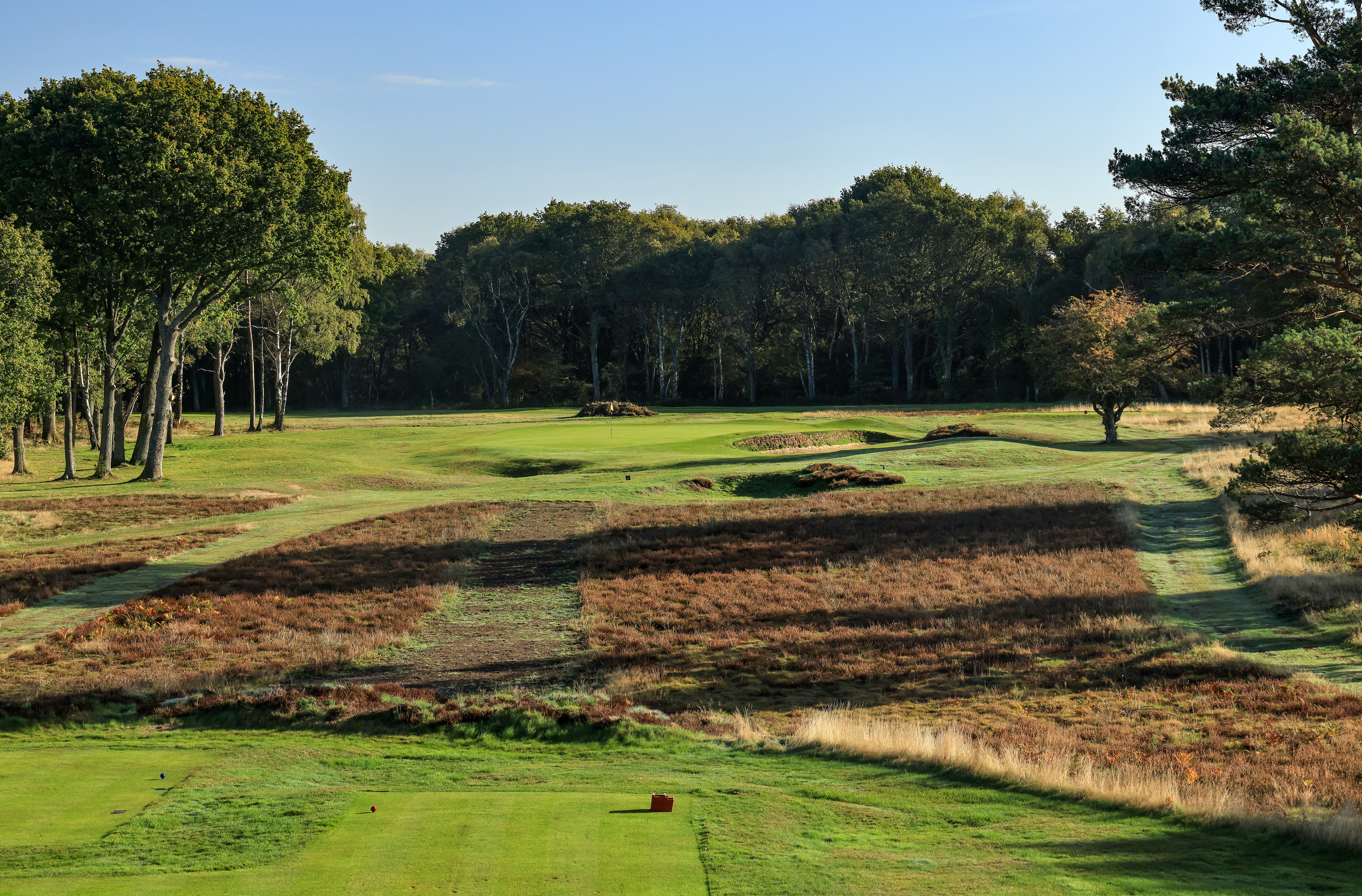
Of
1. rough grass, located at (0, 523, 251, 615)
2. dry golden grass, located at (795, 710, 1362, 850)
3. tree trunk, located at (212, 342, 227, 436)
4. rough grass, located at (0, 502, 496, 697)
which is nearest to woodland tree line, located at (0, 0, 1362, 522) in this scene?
tree trunk, located at (212, 342, 227, 436)

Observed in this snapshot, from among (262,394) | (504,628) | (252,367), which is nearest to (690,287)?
(262,394)

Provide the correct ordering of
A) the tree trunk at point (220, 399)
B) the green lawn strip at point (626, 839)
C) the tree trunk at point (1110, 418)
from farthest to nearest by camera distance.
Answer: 1. the tree trunk at point (220, 399)
2. the tree trunk at point (1110, 418)
3. the green lawn strip at point (626, 839)

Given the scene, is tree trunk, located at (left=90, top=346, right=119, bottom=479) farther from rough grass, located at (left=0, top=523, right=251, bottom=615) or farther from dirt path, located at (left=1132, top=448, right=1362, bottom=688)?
dirt path, located at (left=1132, top=448, right=1362, bottom=688)

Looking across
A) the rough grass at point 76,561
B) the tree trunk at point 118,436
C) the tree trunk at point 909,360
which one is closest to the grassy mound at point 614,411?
the tree trunk at point 909,360

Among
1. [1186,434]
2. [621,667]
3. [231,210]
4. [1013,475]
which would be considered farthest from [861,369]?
[621,667]

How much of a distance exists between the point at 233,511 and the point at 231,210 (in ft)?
41.0

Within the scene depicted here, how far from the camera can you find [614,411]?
71.7 metres

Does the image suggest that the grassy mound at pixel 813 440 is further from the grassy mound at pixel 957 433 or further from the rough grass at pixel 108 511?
the rough grass at pixel 108 511

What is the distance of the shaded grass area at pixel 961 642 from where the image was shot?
1374 centimetres

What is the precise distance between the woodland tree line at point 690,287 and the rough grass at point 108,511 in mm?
6765

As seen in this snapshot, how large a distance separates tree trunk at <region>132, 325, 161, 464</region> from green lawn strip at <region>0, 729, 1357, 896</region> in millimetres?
36485

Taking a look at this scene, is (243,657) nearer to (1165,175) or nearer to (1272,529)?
(1165,175)

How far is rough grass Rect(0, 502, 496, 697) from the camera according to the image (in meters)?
16.6

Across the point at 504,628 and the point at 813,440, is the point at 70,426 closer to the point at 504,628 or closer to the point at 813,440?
the point at 504,628
